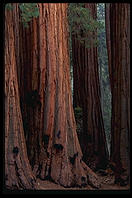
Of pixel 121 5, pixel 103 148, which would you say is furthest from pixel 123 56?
pixel 103 148

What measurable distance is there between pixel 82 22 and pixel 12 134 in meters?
4.61

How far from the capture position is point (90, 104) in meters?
10.7

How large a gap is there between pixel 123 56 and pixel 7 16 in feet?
8.43

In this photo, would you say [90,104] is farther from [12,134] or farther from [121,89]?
[12,134]

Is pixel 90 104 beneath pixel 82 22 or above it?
beneath

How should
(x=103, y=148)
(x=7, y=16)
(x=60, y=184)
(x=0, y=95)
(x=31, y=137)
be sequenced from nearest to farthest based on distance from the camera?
(x=0, y=95)
(x=7, y=16)
(x=60, y=184)
(x=31, y=137)
(x=103, y=148)

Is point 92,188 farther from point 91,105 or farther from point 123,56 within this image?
point 91,105

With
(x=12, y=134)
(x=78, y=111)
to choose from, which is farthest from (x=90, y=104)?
(x=12, y=134)

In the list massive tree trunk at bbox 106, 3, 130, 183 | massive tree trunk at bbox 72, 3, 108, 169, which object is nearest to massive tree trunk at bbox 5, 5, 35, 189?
massive tree trunk at bbox 106, 3, 130, 183

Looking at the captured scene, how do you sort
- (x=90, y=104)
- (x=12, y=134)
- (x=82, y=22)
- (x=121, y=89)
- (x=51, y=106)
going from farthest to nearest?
(x=90, y=104)
(x=82, y=22)
(x=121, y=89)
(x=51, y=106)
(x=12, y=134)

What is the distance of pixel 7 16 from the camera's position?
6.45 metres

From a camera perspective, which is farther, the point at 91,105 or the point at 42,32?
the point at 91,105

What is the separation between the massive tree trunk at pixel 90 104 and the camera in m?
10.6

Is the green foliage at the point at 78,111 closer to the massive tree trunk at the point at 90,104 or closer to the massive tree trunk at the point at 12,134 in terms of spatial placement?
the massive tree trunk at the point at 90,104
